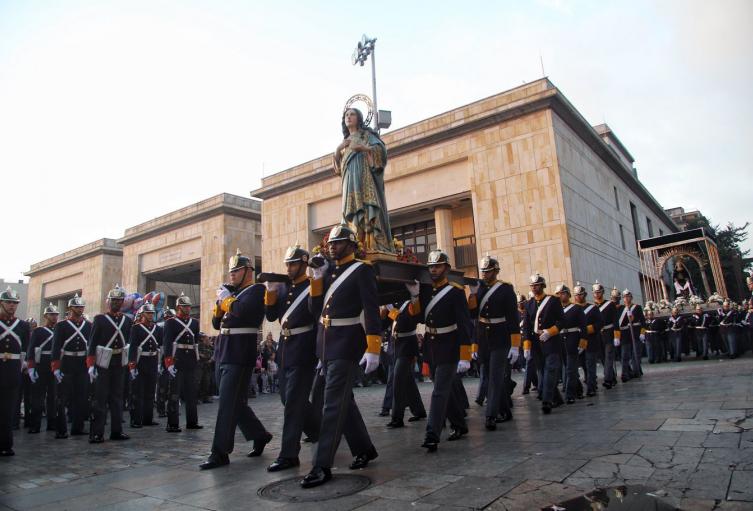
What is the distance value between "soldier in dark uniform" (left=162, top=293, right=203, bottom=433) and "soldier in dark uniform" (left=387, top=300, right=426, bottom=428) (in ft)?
12.0

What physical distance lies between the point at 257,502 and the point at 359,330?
169 cm

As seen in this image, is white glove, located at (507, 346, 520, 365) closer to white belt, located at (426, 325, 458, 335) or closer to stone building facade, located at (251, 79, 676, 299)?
white belt, located at (426, 325, 458, 335)

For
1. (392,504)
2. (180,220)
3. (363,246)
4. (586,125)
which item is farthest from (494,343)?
(180,220)

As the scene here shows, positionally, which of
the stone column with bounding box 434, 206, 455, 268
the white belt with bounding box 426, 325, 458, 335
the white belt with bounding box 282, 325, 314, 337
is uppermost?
the stone column with bounding box 434, 206, 455, 268

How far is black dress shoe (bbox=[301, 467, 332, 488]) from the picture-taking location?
414 cm

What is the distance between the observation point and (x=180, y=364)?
897 centimetres

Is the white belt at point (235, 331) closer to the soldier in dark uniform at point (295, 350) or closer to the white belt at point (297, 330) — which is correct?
the soldier in dark uniform at point (295, 350)

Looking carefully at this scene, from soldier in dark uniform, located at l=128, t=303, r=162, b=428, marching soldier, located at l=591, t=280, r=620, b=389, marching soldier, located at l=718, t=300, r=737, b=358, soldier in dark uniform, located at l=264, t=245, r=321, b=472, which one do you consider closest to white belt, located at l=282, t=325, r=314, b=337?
soldier in dark uniform, located at l=264, t=245, r=321, b=472

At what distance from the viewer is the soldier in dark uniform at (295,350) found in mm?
5102

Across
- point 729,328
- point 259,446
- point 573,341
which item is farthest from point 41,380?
point 729,328

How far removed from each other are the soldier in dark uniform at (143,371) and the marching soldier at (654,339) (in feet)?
54.2

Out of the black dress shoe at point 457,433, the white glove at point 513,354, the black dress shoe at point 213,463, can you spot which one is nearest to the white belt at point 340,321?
the black dress shoe at point 213,463

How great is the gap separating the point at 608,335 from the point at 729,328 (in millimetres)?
8809

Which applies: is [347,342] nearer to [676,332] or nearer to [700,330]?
[676,332]
